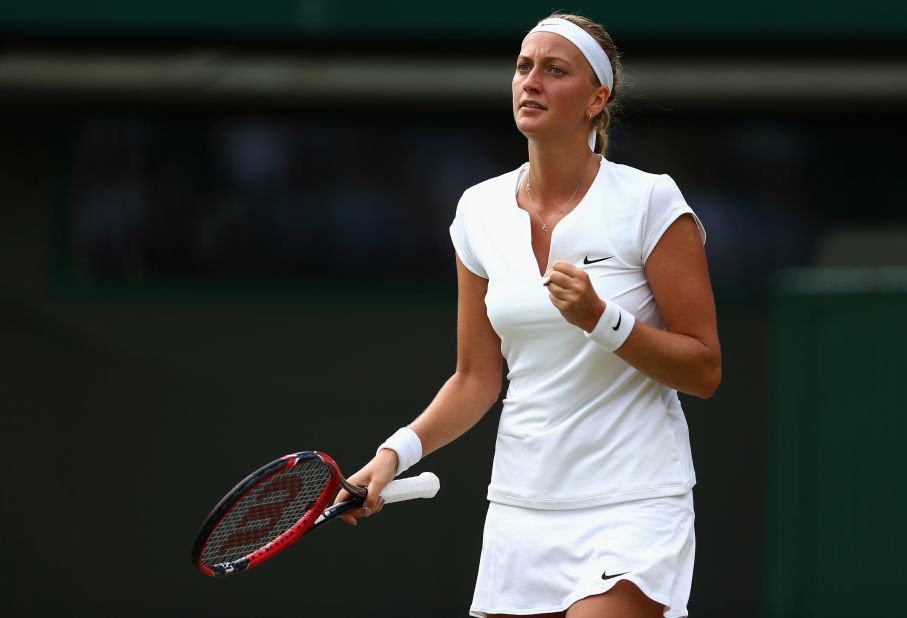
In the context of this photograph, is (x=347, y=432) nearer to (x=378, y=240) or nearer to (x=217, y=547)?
(x=378, y=240)

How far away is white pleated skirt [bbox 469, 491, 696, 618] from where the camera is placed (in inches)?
116

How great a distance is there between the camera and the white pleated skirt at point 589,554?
2.94 meters

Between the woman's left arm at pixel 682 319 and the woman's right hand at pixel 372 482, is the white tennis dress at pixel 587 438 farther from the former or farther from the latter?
the woman's right hand at pixel 372 482

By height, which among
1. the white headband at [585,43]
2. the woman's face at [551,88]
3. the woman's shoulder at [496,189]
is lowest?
the woman's shoulder at [496,189]

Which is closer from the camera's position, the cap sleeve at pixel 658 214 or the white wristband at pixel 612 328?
the white wristband at pixel 612 328

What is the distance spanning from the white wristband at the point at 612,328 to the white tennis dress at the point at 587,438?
153mm

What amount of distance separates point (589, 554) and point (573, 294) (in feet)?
1.76

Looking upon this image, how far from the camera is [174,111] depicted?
7.76m

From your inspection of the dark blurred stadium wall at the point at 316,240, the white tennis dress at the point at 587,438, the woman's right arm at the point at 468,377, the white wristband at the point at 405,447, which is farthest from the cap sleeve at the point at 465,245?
the dark blurred stadium wall at the point at 316,240

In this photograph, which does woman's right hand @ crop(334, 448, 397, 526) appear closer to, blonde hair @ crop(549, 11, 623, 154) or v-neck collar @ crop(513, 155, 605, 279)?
v-neck collar @ crop(513, 155, 605, 279)

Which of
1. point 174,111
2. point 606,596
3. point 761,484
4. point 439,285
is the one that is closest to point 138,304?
point 174,111

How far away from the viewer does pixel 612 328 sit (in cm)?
286

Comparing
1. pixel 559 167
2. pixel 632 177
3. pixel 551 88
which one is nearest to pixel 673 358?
pixel 632 177

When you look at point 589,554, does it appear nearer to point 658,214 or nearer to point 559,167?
point 658,214
